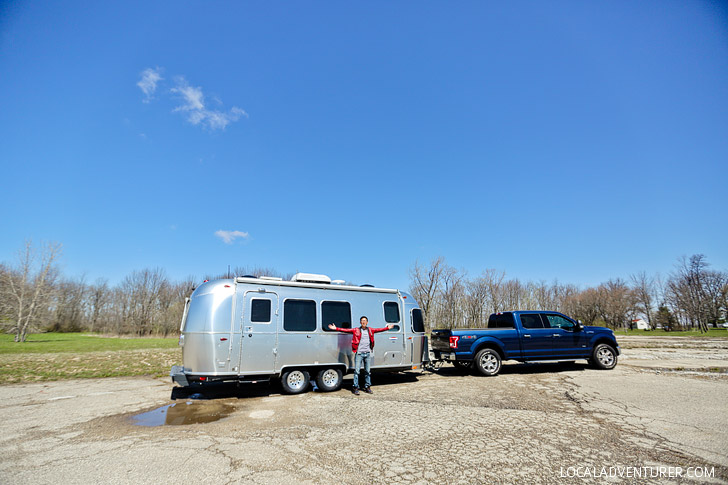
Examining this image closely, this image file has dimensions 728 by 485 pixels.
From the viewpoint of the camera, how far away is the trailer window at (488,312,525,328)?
38.3 feet

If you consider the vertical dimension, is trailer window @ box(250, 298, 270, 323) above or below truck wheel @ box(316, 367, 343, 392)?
above

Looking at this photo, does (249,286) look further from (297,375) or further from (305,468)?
(305,468)

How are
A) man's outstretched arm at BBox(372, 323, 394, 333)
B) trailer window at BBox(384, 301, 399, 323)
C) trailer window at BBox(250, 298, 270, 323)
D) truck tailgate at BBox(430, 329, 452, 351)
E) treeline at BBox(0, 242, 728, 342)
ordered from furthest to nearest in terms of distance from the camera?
treeline at BBox(0, 242, 728, 342) < truck tailgate at BBox(430, 329, 452, 351) < trailer window at BBox(384, 301, 399, 323) < man's outstretched arm at BBox(372, 323, 394, 333) < trailer window at BBox(250, 298, 270, 323)

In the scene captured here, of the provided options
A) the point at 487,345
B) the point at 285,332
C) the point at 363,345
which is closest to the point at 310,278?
the point at 285,332

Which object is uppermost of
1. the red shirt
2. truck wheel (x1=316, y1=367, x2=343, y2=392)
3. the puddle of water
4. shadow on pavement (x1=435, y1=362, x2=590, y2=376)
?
the red shirt

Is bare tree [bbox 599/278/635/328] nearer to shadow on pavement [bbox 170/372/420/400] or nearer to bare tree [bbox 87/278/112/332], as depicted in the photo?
shadow on pavement [bbox 170/372/420/400]

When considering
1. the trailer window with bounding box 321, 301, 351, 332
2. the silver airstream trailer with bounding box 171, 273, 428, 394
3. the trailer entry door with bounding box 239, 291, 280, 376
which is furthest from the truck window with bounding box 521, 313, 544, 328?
the trailer entry door with bounding box 239, 291, 280, 376

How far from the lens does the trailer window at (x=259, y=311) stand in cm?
820

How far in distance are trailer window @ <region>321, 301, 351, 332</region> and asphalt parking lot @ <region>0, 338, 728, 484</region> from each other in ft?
5.91

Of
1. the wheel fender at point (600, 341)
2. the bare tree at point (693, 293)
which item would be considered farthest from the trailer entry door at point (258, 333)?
the bare tree at point (693, 293)

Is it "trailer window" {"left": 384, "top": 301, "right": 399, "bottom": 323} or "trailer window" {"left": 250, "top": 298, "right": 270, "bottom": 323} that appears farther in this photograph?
"trailer window" {"left": 384, "top": 301, "right": 399, "bottom": 323}

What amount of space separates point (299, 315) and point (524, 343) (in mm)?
7493

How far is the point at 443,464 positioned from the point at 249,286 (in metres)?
5.83

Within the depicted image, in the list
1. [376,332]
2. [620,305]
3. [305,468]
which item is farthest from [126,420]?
[620,305]
